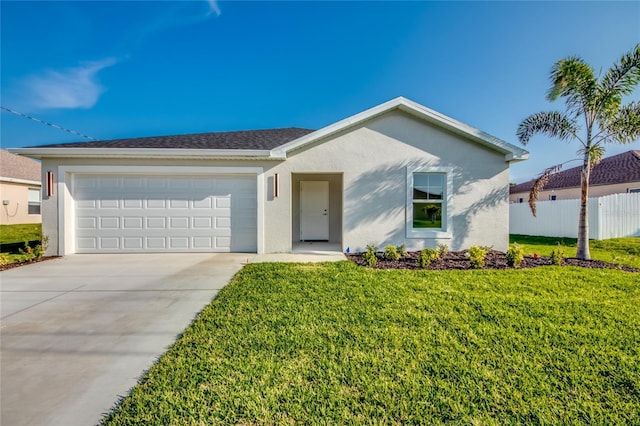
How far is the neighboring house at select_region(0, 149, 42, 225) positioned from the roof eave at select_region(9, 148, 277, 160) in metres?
12.5

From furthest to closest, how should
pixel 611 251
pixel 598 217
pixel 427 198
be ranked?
1. pixel 598 217
2. pixel 611 251
3. pixel 427 198

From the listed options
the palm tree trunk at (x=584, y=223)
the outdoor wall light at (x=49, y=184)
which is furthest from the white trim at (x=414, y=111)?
the outdoor wall light at (x=49, y=184)

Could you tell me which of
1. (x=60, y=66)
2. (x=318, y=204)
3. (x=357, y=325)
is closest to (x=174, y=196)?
(x=318, y=204)

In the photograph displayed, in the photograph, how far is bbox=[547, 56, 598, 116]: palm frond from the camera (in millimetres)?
6918

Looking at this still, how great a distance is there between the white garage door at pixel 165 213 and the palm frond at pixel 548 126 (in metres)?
8.48

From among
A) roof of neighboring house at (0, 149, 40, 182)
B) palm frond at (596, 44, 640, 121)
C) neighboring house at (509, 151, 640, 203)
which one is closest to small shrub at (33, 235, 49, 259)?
roof of neighboring house at (0, 149, 40, 182)

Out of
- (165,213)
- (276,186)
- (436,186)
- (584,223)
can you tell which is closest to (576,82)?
(584,223)

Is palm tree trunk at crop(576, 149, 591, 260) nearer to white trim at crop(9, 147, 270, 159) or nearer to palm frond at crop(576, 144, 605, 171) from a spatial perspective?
palm frond at crop(576, 144, 605, 171)

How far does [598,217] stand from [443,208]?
8314 millimetres

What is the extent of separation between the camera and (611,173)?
1686cm

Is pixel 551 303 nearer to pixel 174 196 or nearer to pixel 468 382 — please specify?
pixel 468 382

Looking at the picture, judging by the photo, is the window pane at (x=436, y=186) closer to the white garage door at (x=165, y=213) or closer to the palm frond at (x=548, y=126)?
the palm frond at (x=548, y=126)

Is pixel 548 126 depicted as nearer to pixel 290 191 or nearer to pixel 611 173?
pixel 290 191

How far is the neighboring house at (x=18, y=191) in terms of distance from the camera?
15.6m
